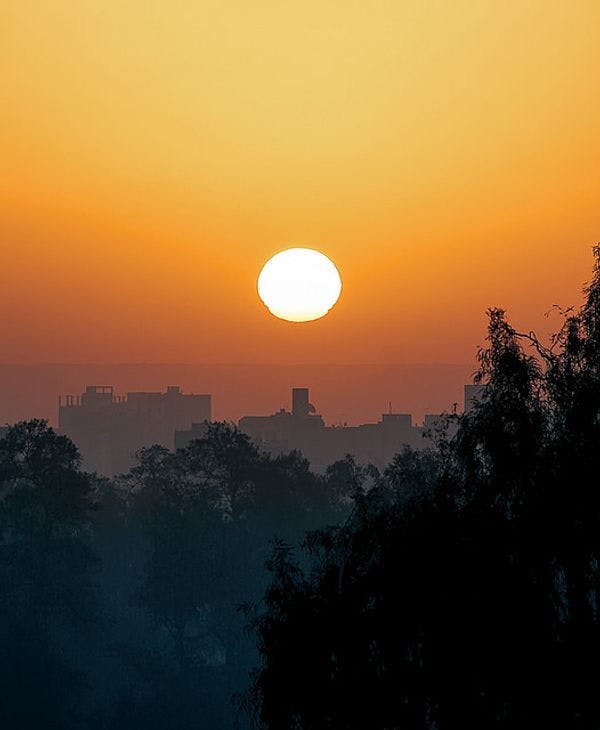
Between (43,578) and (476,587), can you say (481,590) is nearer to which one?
(476,587)

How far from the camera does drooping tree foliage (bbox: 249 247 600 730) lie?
23.7 m

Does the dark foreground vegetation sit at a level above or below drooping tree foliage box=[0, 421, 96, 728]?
below

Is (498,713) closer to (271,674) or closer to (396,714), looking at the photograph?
(396,714)

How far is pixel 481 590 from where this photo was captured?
24281mm

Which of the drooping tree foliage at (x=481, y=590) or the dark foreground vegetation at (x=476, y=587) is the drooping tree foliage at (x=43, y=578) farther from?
the drooping tree foliage at (x=481, y=590)

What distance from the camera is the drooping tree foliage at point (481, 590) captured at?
934 inches

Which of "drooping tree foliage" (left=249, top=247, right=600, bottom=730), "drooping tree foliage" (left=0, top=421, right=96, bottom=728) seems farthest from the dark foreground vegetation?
→ "drooping tree foliage" (left=0, top=421, right=96, bottom=728)

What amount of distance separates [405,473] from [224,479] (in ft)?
203

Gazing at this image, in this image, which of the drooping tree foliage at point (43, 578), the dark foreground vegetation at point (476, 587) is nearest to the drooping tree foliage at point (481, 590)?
the dark foreground vegetation at point (476, 587)

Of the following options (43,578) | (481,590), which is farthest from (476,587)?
(43,578)

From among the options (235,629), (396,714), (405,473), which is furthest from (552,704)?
(235,629)

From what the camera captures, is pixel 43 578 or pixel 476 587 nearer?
pixel 476 587

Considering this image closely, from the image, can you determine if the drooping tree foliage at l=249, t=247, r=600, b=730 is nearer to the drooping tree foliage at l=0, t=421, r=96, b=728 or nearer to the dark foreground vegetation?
the dark foreground vegetation

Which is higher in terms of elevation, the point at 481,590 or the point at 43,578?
the point at 43,578
